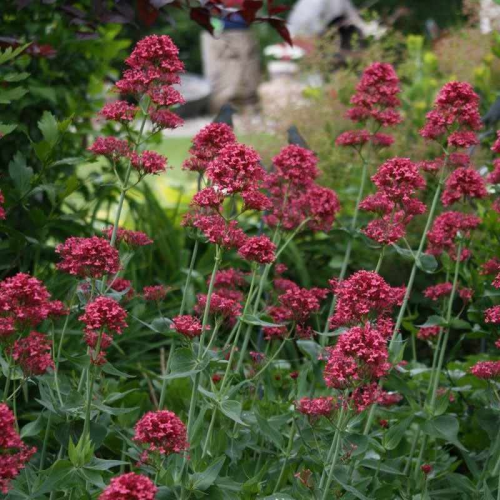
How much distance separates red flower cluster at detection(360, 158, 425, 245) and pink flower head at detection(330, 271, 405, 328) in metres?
0.36

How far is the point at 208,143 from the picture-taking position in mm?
2549

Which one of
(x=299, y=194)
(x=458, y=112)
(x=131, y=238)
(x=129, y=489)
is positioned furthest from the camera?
(x=299, y=194)

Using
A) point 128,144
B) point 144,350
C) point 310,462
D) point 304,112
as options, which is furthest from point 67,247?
point 304,112

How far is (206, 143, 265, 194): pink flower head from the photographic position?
2.24 m

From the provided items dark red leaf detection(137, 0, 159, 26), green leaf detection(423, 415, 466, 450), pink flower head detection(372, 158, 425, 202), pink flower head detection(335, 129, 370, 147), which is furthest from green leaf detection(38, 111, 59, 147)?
green leaf detection(423, 415, 466, 450)

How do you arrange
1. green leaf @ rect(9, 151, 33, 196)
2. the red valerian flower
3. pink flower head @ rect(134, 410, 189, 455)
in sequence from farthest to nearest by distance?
1. green leaf @ rect(9, 151, 33, 196)
2. pink flower head @ rect(134, 410, 189, 455)
3. the red valerian flower

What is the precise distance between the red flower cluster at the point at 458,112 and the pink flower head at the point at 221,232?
75 cm

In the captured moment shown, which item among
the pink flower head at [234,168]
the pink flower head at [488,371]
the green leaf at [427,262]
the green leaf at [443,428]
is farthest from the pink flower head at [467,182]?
the pink flower head at [234,168]

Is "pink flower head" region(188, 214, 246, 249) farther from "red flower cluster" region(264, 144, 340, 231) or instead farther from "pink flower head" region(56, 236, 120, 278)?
"red flower cluster" region(264, 144, 340, 231)

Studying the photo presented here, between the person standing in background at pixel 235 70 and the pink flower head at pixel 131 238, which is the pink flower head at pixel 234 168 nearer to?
the pink flower head at pixel 131 238

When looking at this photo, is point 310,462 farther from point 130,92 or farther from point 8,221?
point 8,221

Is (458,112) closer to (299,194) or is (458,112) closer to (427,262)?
(427,262)

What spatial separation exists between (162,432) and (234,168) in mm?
650

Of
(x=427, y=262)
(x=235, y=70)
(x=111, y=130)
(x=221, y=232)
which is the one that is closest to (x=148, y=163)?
(x=221, y=232)
